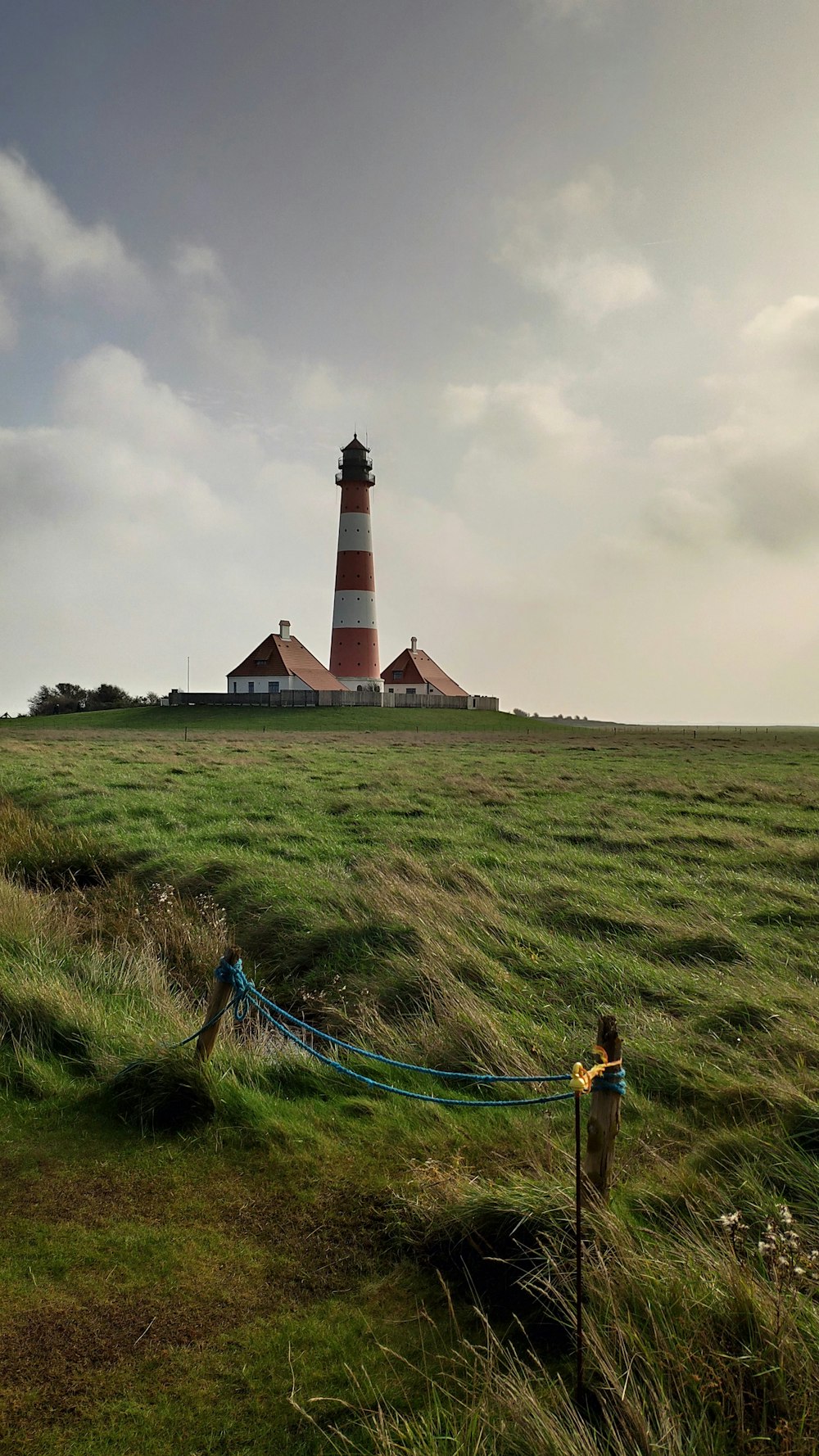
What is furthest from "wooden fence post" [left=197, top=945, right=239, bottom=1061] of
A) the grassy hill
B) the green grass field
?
the grassy hill

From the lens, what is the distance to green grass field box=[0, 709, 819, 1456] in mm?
2986

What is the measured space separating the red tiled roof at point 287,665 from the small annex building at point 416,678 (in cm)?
739

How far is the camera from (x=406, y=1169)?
466cm

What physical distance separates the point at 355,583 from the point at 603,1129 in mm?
65970

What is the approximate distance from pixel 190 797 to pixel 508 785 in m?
7.91

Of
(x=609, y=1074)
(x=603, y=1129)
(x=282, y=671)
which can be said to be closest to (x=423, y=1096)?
(x=603, y=1129)

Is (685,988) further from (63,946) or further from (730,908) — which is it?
(63,946)

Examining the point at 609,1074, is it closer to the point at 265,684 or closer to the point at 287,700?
the point at 287,700

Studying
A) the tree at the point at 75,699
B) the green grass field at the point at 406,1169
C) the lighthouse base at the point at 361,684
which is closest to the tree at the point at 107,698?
the tree at the point at 75,699

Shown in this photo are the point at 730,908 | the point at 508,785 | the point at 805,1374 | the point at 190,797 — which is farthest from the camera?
the point at 508,785

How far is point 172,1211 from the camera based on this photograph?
4277 millimetres

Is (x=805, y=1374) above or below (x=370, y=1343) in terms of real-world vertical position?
above

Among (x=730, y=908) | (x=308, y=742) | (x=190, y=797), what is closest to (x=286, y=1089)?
(x=730, y=908)

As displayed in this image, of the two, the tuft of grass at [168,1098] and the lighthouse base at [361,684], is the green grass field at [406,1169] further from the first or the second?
the lighthouse base at [361,684]
